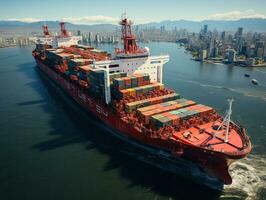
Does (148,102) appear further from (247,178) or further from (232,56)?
(232,56)

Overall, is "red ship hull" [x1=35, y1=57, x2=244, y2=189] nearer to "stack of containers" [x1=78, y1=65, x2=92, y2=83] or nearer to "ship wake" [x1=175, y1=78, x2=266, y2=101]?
"stack of containers" [x1=78, y1=65, x2=92, y2=83]

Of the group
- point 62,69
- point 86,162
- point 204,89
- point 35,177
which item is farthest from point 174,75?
point 35,177

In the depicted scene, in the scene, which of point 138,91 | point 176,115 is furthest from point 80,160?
point 176,115

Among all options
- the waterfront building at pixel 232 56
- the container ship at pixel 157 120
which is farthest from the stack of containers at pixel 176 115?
the waterfront building at pixel 232 56

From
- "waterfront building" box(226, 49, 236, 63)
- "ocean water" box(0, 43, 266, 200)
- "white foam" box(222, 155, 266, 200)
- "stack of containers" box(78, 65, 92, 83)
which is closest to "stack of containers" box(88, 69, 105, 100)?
"stack of containers" box(78, 65, 92, 83)

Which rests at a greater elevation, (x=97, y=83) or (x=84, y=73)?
(x=84, y=73)

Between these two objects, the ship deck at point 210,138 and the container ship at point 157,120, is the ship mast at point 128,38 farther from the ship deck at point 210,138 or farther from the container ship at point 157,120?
the ship deck at point 210,138
